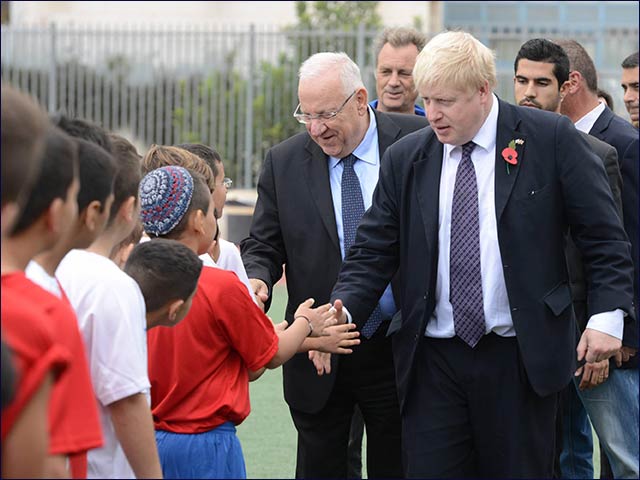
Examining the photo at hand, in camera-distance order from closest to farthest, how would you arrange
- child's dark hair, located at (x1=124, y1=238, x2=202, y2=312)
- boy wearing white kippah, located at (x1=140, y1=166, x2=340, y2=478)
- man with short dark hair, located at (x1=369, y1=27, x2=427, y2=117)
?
child's dark hair, located at (x1=124, y1=238, x2=202, y2=312) → boy wearing white kippah, located at (x1=140, y1=166, x2=340, y2=478) → man with short dark hair, located at (x1=369, y1=27, x2=427, y2=117)

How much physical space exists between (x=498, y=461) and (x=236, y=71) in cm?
1450

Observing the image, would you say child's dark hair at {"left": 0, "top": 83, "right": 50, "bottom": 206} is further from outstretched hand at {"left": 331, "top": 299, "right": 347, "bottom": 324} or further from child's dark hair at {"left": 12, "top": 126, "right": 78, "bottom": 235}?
outstretched hand at {"left": 331, "top": 299, "right": 347, "bottom": 324}

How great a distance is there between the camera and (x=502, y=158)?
13.3 ft

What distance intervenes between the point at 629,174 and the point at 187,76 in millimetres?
13850

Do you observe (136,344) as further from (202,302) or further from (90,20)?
(90,20)

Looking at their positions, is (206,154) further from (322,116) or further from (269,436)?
(269,436)

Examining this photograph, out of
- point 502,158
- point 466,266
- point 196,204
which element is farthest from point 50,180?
point 502,158

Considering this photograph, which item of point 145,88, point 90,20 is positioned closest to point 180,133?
point 145,88

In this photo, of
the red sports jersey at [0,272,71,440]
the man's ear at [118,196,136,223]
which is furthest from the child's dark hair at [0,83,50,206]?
the man's ear at [118,196,136,223]

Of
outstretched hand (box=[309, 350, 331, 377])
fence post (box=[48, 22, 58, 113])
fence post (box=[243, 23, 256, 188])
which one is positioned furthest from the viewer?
fence post (box=[48, 22, 58, 113])

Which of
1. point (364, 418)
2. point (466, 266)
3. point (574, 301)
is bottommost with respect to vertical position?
point (364, 418)

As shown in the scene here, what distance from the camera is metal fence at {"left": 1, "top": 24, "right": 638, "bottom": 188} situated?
17859 mm

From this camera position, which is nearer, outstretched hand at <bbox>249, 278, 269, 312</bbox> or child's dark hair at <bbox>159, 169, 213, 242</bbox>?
child's dark hair at <bbox>159, 169, 213, 242</bbox>

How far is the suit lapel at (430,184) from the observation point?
13.4 feet
